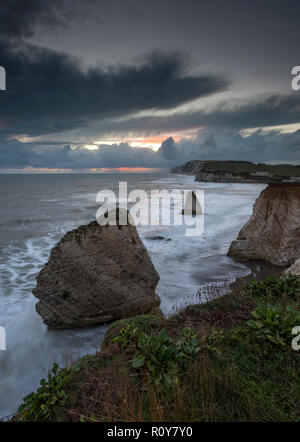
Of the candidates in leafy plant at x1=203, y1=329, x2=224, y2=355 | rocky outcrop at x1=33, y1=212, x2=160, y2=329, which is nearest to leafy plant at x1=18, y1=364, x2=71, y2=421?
leafy plant at x1=203, y1=329, x2=224, y2=355

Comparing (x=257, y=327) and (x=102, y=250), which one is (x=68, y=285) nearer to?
(x=102, y=250)

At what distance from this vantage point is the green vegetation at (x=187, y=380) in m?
2.38

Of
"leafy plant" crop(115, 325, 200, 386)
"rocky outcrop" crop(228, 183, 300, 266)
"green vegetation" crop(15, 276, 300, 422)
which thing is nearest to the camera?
"green vegetation" crop(15, 276, 300, 422)

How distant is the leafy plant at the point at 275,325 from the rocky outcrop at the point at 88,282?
3591mm

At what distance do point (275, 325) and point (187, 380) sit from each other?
1507 millimetres

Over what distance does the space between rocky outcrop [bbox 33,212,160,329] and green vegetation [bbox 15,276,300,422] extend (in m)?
2.59

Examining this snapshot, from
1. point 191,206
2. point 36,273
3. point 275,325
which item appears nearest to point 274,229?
point 275,325

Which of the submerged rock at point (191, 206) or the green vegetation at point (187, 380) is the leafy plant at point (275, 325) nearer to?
the green vegetation at point (187, 380)

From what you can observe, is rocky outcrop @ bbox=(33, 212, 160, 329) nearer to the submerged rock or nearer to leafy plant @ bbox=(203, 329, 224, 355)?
leafy plant @ bbox=(203, 329, 224, 355)

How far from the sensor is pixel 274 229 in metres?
10.1

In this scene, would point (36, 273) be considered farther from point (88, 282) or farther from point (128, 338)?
point (128, 338)

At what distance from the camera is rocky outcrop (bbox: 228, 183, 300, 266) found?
32.0ft

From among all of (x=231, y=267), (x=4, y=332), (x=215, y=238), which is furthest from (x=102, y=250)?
(x=215, y=238)

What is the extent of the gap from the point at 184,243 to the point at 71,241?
955cm
